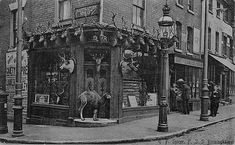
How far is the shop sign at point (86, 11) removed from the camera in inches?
469

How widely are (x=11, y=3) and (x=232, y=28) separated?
1968cm

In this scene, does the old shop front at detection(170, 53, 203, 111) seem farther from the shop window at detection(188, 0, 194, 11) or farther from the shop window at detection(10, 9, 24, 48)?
the shop window at detection(10, 9, 24, 48)

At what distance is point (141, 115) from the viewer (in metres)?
13.7

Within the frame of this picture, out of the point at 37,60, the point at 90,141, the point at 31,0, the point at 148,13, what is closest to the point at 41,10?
the point at 31,0

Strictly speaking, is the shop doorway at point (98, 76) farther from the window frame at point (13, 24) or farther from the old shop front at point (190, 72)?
the window frame at point (13, 24)

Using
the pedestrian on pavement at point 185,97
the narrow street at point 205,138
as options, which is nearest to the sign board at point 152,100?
the pedestrian on pavement at point 185,97

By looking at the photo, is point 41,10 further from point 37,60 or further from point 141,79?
point 141,79

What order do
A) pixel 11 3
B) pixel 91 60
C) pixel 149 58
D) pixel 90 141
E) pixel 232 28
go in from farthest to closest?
pixel 232 28 → pixel 11 3 → pixel 149 58 → pixel 91 60 → pixel 90 141

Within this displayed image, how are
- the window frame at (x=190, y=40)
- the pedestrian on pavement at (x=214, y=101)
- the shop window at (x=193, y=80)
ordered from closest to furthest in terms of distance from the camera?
1. the pedestrian on pavement at (x=214, y=101)
2. the shop window at (x=193, y=80)
3. the window frame at (x=190, y=40)

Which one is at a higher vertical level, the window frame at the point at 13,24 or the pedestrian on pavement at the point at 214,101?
the window frame at the point at 13,24

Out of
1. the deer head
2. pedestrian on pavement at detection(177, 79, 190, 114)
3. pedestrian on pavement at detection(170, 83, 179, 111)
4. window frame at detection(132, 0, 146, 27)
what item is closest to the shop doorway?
the deer head

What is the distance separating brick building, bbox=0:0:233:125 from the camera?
1198 centimetres

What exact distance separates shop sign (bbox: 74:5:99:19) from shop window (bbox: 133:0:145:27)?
2483mm

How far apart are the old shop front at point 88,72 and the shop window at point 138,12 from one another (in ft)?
2.58
